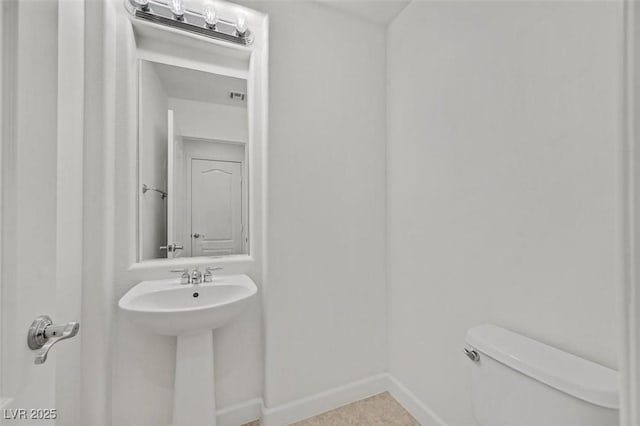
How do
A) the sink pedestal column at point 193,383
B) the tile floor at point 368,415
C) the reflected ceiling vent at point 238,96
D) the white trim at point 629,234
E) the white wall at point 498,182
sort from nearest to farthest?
the white trim at point 629,234, the white wall at point 498,182, the sink pedestal column at point 193,383, the tile floor at point 368,415, the reflected ceiling vent at point 238,96

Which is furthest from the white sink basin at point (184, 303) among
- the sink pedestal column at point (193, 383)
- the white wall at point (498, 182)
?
the white wall at point (498, 182)

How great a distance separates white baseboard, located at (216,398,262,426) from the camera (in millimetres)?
1533

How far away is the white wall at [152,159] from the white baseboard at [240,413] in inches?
36.2

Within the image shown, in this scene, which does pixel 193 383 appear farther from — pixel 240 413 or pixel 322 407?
pixel 322 407

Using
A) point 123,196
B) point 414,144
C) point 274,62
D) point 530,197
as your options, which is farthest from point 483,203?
point 123,196

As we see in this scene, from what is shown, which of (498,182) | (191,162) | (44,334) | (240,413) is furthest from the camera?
(191,162)

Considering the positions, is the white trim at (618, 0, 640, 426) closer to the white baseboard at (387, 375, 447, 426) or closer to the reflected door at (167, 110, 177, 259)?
the white baseboard at (387, 375, 447, 426)

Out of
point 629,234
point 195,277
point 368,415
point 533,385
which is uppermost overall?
point 629,234

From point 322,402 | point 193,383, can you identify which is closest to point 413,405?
point 322,402

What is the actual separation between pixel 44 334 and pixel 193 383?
981 mm

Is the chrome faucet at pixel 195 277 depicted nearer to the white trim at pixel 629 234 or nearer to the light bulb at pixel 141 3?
the light bulb at pixel 141 3

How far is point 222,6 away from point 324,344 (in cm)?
205

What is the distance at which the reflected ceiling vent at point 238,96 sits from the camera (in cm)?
173

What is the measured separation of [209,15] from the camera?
1553 millimetres
